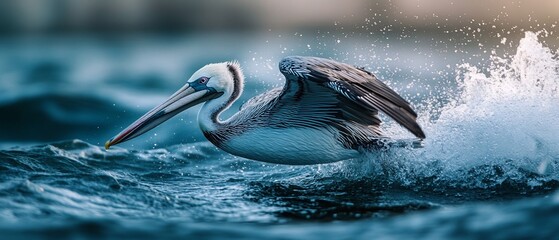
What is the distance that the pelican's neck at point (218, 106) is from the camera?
638 centimetres

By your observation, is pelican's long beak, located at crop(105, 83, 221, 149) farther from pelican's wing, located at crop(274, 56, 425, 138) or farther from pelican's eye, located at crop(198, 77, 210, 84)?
pelican's wing, located at crop(274, 56, 425, 138)

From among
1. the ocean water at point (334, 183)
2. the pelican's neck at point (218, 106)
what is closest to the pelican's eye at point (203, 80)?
the pelican's neck at point (218, 106)

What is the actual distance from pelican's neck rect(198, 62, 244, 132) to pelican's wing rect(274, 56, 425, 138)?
45 centimetres

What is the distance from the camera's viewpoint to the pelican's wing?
18.3 ft

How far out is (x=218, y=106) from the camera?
21.2ft

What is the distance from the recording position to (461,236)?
407cm

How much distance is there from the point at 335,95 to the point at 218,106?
91cm

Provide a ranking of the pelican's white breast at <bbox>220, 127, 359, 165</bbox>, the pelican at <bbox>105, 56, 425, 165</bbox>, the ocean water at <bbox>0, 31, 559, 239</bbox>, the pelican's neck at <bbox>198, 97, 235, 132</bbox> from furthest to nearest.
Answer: the pelican's neck at <bbox>198, 97, 235, 132</bbox>
the pelican's white breast at <bbox>220, 127, 359, 165</bbox>
the pelican at <bbox>105, 56, 425, 165</bbox>
the ocean water at <bbox>0, 31, 559, 239</bbox>

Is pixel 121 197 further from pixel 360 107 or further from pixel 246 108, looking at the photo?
pixel 360 107

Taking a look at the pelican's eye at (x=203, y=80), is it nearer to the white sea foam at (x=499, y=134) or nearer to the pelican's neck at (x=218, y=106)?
the pelican's neck at (x=218, y=106)

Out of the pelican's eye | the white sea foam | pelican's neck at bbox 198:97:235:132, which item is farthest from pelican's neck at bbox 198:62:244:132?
the white sea foam

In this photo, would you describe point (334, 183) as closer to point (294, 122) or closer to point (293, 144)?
point (293, 144)

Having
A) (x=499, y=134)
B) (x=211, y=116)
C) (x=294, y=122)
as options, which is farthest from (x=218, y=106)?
(x=499, y=134)

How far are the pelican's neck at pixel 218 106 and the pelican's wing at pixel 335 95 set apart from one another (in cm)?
45
